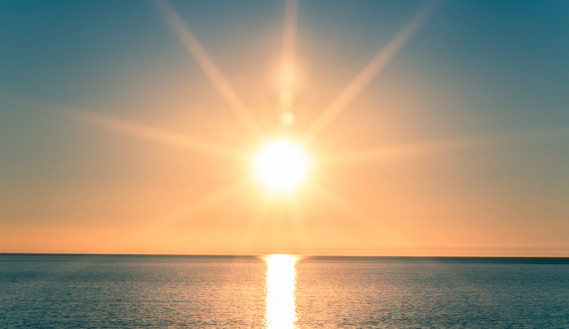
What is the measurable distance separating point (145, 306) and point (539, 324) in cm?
5253

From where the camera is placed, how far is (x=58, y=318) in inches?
2379

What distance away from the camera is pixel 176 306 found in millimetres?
73625

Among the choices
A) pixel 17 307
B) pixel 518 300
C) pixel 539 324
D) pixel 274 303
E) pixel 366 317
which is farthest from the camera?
pixel 518 300

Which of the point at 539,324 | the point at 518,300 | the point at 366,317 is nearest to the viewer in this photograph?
the point at 539,324

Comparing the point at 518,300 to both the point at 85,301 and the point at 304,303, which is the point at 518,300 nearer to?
the point at 304,303

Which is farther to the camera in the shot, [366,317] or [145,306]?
[145,306]

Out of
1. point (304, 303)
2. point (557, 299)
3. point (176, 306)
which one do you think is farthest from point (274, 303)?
point (557, 299)

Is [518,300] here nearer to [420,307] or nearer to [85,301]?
[420,307]

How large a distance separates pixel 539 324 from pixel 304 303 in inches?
1378

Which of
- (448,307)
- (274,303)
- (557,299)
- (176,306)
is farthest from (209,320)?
(557,299)

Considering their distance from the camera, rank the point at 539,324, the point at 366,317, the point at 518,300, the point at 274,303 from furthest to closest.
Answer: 1. the point at 518,300
2. the point at 274,303
3. the point at 366,317
4. the point at 539,324

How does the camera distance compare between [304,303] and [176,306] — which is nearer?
[176,306]

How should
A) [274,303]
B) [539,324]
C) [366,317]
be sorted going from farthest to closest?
[274,303], [366,317], [539,324]

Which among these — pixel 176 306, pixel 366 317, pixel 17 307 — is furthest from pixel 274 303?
pixel 17 307
